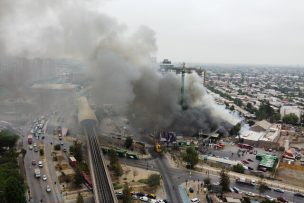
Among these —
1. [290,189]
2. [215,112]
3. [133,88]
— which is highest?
[133,88]

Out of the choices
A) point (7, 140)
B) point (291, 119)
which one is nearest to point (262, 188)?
point (7, 140)

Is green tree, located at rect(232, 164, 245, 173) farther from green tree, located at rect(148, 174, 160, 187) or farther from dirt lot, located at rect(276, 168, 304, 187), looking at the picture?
green tree, located at rect(148, 174, 160, 187)

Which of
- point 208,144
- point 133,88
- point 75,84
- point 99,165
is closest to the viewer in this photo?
point 99,165

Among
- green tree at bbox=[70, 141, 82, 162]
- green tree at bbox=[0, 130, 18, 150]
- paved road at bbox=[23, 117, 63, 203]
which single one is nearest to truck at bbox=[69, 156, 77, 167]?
green tree at bbox=[70, 141, 82, 162]

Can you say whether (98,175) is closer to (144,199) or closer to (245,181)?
(144,199)

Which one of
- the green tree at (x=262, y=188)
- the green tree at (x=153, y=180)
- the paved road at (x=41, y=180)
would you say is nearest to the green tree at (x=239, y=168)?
the green tree at (x=262, y=188)

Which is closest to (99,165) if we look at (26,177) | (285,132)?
(26,177)

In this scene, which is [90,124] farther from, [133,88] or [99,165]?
[99,165]
